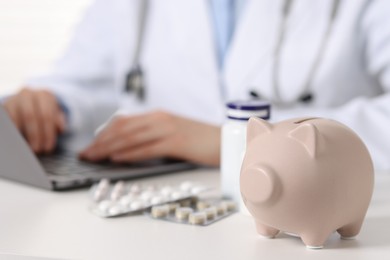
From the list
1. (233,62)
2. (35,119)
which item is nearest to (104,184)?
(35,119)

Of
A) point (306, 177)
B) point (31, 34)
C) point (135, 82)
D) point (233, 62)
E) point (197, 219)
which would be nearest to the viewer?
point (306, 177)

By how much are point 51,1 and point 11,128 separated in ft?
5.80

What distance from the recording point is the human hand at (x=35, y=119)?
1010 millimetres

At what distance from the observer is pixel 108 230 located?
1.91 ft

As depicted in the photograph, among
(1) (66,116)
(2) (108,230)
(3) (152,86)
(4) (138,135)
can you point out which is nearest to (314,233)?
(2) (108,230)

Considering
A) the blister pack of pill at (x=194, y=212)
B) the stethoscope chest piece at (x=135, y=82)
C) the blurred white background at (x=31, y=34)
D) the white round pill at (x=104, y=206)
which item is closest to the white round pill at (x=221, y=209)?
the blister pack of pill at (x=194, y=212)

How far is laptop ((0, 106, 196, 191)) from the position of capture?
28.5 inches

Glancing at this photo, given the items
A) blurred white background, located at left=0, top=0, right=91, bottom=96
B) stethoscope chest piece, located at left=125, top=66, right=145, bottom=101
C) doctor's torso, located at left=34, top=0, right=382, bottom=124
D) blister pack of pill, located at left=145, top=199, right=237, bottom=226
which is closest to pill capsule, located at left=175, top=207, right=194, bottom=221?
blister pack of pill, located at left=145, top=199, right=237, bottom=226

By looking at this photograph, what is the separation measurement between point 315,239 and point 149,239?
0.13 metres

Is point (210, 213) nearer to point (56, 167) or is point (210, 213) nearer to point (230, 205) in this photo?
point (230, 205)

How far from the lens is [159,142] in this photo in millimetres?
936

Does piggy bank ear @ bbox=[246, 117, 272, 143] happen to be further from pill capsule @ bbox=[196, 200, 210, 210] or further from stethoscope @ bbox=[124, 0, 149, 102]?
stethoscope @ bbox=[124, 0, 149, 102]

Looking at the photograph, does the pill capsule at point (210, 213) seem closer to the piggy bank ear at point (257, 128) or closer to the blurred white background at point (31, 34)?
the piggy bank ear at point (257, 128)

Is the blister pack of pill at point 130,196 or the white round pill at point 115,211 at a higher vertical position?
the white round pill at point 115,211
